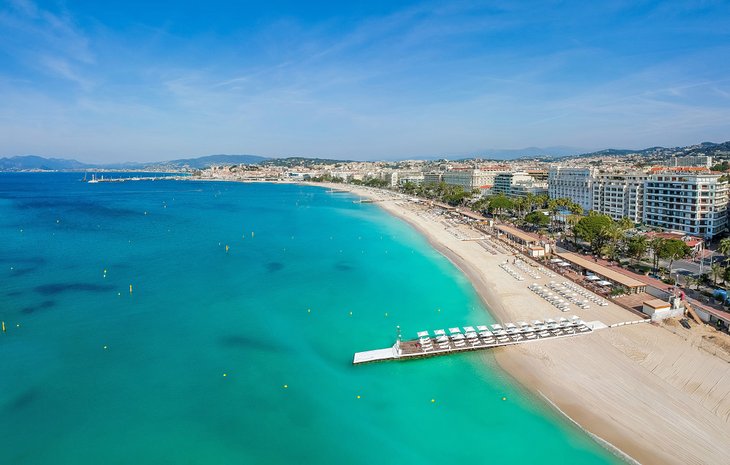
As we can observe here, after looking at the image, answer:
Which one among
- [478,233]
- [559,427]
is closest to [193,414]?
[559,427]

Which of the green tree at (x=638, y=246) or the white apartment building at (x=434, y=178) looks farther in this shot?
the white apartment building at (x=434, y=178)

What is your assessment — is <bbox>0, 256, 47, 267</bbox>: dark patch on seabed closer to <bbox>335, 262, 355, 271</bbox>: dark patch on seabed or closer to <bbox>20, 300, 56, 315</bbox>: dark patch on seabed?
<bbox>20, 300, 56, 315</bbox>: dark patch on seabed

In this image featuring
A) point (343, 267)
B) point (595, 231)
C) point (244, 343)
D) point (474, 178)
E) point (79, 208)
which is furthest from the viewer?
point (474, 178)

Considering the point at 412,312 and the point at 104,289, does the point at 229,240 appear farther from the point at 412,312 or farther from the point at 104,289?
the point at 412,312

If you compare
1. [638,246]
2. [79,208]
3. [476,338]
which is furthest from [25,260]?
[638,246]

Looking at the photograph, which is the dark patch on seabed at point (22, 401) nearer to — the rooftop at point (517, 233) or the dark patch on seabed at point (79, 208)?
the rooftop at point (517, 233)

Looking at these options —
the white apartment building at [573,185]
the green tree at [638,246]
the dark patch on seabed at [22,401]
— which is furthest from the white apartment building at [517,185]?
the dark patch on seabed at [22,401]

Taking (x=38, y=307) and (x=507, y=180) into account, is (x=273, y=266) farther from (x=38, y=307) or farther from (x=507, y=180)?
→ (x=507, y=180)
